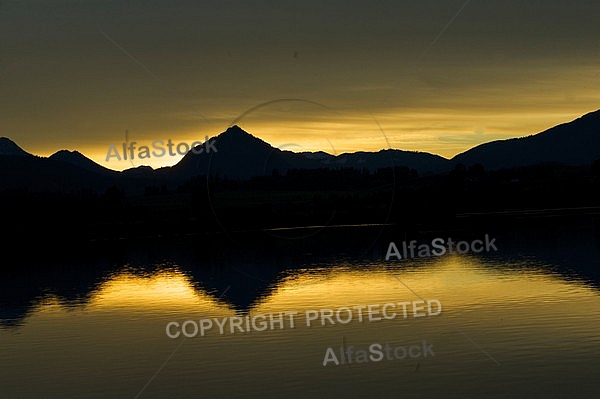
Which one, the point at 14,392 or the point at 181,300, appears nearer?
the point at 14,392

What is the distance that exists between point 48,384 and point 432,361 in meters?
11.2

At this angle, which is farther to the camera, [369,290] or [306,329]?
[369,290]

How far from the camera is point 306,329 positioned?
34156 millimetres

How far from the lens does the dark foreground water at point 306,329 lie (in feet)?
84.5

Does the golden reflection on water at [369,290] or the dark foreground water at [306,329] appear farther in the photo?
the golden reflection on water at [369,290]

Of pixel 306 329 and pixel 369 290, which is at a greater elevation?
pixel 369 290

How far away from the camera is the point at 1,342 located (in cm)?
3500

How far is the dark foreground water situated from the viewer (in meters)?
25.8

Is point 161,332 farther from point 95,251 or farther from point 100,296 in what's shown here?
point 95,251

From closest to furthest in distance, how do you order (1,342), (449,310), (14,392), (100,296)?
(14,392) → (1,342) → (449,310) → (100,296)

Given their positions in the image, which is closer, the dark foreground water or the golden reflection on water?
the dark foreground water

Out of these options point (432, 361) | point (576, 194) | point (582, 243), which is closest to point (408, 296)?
point (432, 361)

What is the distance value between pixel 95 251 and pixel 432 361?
184 ft

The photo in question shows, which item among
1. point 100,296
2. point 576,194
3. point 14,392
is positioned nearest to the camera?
point 14,392
